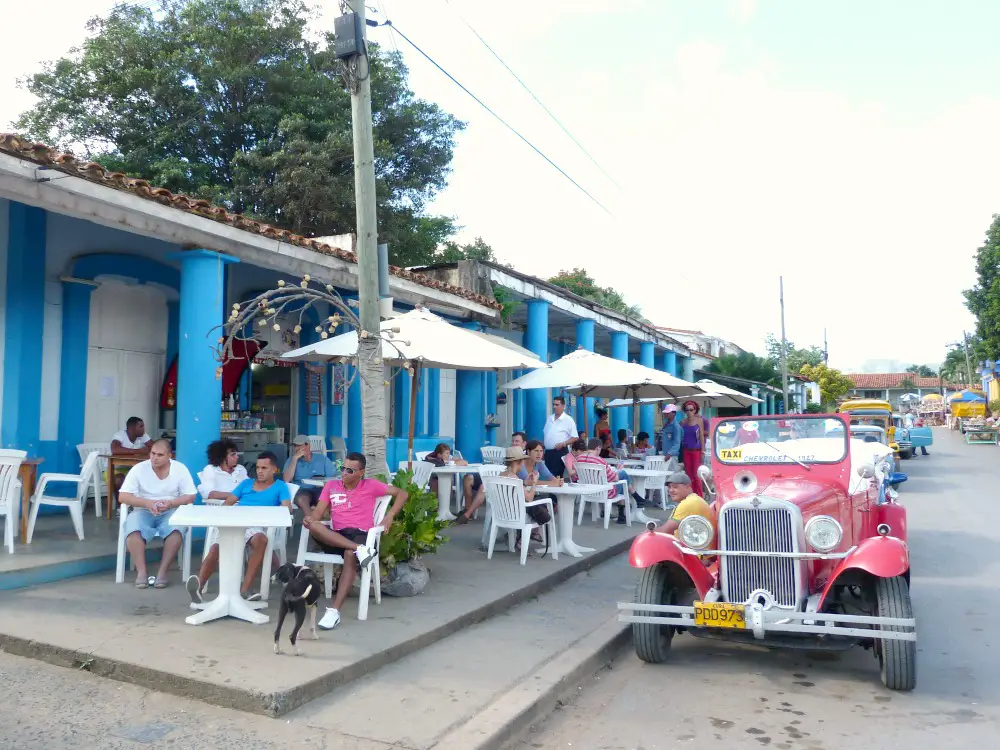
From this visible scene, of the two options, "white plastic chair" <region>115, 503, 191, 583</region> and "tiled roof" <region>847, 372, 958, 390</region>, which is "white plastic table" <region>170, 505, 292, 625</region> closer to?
"white plastic chair" <region>115, 503, 191, 583</region>

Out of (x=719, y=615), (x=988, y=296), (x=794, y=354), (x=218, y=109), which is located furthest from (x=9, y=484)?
(x=794, y=354)

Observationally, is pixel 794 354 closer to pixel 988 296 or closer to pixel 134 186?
pixel 988 296

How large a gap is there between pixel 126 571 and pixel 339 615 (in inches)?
93.4

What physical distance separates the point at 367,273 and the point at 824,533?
159 inches

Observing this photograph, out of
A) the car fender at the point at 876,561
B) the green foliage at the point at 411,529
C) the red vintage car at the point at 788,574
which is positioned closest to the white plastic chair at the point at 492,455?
the green foliage at the point at 411,529

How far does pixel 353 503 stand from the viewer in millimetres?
6078

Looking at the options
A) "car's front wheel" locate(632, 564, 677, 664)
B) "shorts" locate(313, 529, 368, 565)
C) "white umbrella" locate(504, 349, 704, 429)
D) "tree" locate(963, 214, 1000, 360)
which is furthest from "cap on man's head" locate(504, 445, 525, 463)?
"tree" locate(963, 214, 1000, 360)

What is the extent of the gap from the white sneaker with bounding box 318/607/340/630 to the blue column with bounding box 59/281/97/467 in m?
5.41

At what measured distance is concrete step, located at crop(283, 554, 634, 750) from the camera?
3.99 m

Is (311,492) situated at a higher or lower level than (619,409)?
lower

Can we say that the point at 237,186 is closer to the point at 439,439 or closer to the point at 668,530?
the point at 439,439

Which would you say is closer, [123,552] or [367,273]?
[123,552]

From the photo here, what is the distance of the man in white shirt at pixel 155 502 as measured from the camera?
6266 mm

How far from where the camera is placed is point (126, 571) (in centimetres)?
673
